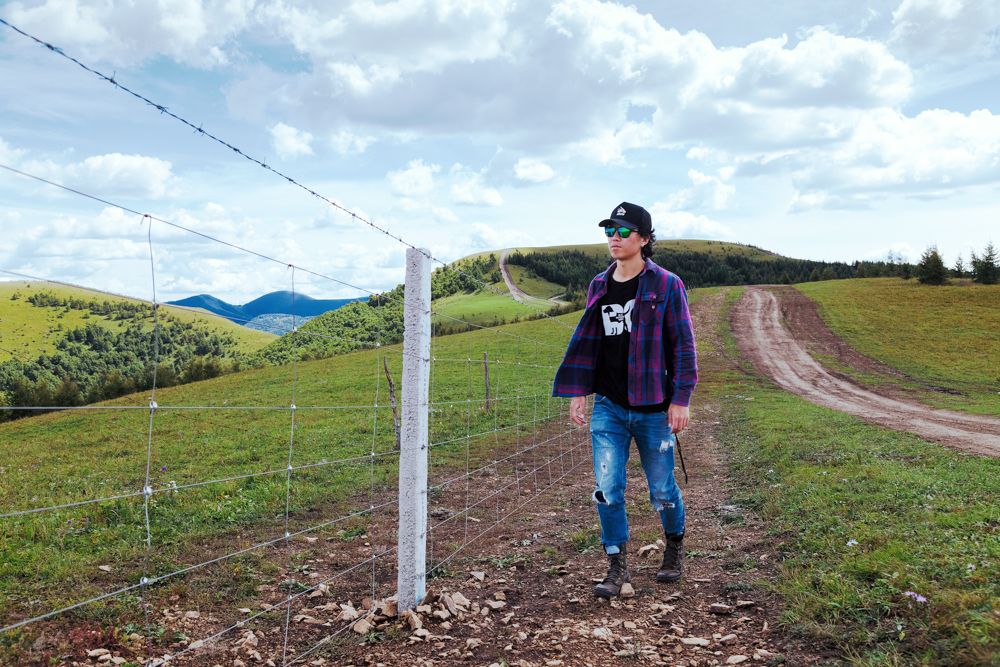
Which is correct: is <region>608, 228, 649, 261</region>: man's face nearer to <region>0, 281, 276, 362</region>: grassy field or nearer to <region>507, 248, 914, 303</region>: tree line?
<region>0, 281, 276, 362</region>: grassy field

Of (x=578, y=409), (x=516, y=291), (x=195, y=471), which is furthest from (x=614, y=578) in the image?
(x=516, y=291)

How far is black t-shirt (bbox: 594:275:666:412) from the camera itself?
200 inches

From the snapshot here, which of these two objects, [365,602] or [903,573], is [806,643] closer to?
[903,573]

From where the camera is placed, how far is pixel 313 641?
471 centimetres

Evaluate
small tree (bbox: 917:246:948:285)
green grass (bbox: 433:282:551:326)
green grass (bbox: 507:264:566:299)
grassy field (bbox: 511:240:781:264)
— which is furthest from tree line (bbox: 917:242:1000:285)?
grassy field (bbox: 511:240:781:264)

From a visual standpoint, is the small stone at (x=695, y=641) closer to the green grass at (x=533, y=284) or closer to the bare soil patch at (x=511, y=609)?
the bare soil patch at (x=511, y=609)

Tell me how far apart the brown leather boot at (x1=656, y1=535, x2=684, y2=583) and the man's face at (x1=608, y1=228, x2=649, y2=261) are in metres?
2.22

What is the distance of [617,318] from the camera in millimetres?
5125

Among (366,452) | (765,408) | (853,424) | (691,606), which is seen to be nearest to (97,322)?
(691,606)

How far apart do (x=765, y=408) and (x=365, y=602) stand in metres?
18.6

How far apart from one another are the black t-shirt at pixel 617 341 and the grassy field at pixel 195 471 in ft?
6.16

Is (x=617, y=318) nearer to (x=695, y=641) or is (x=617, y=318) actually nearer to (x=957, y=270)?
(x=695, y=641)

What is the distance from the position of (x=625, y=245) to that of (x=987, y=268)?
63.8m

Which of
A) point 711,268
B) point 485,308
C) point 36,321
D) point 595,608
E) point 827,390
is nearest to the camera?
point 36,321
